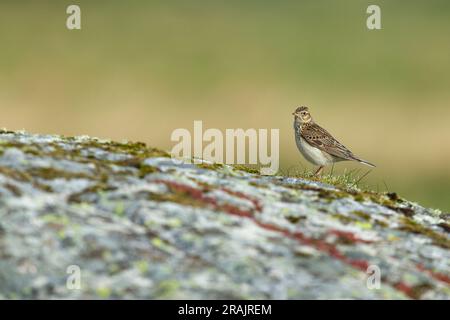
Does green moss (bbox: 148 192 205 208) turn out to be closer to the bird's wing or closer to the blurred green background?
the bird's wing

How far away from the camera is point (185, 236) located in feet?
29.8

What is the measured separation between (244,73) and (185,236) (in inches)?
2174

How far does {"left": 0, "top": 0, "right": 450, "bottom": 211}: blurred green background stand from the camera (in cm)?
4616

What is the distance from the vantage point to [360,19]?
8069 centimetres

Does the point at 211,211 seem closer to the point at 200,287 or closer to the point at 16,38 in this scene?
the point at 200,287

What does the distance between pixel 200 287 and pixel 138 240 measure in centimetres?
95

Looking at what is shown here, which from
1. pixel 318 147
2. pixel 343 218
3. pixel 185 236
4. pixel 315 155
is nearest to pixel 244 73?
pixel 318 147

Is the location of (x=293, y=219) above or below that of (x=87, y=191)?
below

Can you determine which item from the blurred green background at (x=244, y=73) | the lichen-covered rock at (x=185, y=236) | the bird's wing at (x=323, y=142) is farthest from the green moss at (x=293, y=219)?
Answer: the blurred green background at (x=244, y=73)

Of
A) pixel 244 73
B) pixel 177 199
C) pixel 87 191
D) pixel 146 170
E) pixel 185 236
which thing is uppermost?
pixel 244 73

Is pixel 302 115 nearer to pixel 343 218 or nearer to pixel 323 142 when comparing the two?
pixel 323 142

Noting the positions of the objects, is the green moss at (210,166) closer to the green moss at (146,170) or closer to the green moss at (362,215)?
the green moss at (146,170)

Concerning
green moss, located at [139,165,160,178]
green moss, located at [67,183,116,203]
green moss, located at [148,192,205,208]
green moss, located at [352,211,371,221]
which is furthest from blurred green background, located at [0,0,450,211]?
green moss, located at [67,183,116,203]

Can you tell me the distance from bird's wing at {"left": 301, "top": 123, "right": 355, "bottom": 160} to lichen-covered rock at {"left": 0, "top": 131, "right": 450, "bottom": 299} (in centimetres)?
980
